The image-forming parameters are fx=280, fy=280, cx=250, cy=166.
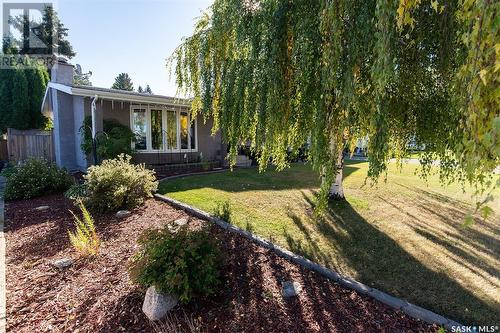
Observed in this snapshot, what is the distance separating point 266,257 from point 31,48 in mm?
31609

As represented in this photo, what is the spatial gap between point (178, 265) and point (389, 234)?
4.21 metres

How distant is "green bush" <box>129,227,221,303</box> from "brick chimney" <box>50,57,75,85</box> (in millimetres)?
10473

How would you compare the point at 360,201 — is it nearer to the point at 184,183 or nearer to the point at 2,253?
the point at 184,183

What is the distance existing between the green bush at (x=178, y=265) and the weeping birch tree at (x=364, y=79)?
1.50 meters

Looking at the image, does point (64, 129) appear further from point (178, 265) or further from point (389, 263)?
point (389, 263)

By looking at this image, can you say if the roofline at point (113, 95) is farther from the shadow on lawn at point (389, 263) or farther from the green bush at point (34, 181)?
the shadow on lawn at point (389, 263)

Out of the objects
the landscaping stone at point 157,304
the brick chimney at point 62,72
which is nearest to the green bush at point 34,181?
the brick chimney at point 62,72

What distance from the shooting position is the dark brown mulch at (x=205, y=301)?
286cm

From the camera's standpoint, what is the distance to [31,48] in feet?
83.4

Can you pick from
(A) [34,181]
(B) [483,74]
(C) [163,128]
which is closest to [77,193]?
(A) [34,181]

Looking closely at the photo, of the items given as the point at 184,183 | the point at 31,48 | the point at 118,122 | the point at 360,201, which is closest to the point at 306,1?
the point at 360,201

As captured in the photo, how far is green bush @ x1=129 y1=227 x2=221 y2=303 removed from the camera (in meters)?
3.01

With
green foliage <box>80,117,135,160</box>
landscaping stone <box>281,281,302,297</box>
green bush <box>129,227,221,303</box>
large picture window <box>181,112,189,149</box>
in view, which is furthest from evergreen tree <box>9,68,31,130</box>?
landscaping stone <box>281,281,302,297</box>

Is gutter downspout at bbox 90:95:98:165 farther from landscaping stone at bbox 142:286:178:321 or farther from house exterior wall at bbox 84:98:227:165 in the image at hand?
landscaping stone at bbox 142:286:178:321
